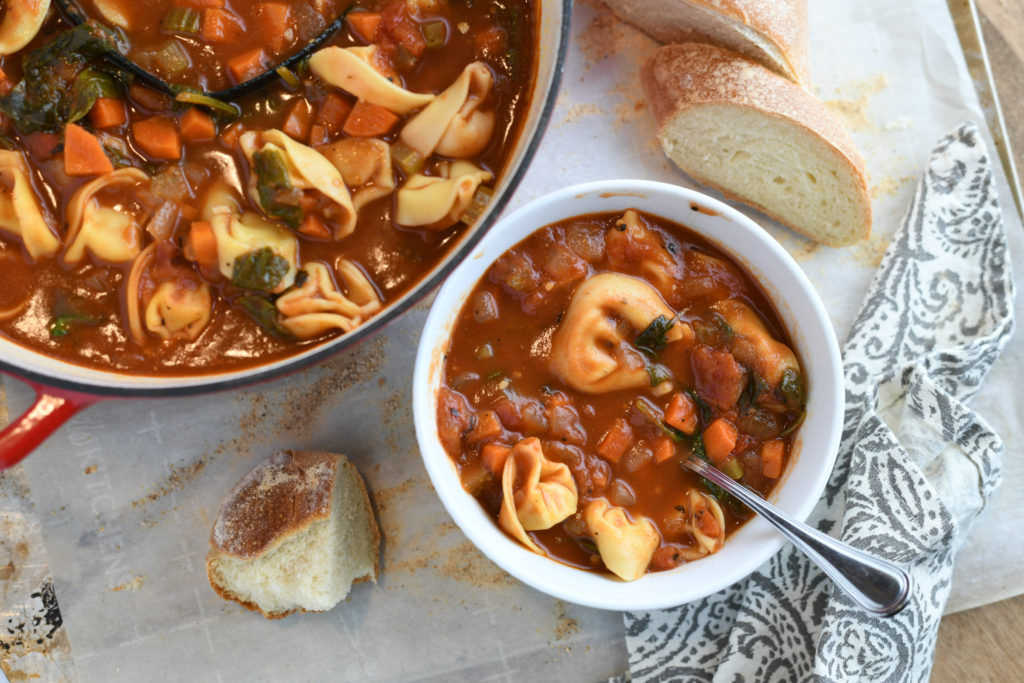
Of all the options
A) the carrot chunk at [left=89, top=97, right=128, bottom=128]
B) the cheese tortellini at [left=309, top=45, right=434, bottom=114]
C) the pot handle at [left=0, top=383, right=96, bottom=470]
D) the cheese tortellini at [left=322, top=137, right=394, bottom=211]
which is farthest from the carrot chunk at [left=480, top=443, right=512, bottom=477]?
the carrot chunk at [left=89, top=97, right=128, bottom=128]

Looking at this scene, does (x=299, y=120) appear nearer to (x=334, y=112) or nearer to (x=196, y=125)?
(x=334, y=112)

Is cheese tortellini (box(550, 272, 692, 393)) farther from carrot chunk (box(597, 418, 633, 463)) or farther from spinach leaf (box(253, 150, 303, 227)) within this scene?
spinach leaf (box(253, 150, 303, 227))

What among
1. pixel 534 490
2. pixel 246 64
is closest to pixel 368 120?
pixel 246 64

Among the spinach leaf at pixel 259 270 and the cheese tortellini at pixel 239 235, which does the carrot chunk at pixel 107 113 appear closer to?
the cheese tortellini at pixel 239 235

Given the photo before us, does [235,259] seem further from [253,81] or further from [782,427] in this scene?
[782,427]

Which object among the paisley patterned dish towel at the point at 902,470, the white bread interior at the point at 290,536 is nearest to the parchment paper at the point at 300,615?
the white bread interior at the point at 290,536

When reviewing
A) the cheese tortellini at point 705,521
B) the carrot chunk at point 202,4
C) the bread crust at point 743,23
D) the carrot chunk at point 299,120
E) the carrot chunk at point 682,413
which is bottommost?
the cheese tortellini at point 705,521
